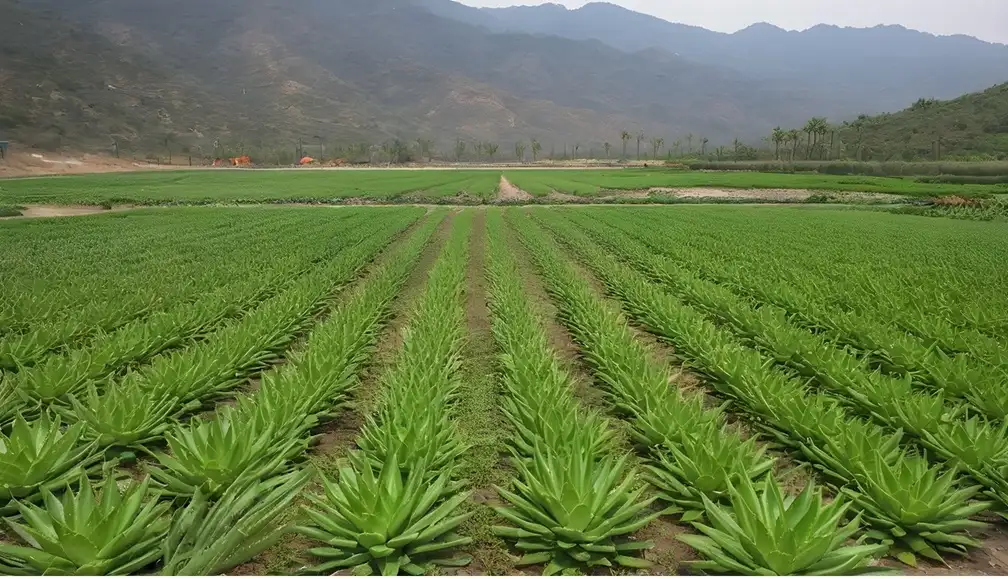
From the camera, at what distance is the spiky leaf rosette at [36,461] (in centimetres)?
438

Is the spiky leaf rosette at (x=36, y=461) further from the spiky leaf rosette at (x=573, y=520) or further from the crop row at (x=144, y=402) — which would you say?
the spiky leaf rosette at (x=573, y=520)

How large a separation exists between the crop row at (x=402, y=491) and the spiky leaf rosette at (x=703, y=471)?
1.71 m

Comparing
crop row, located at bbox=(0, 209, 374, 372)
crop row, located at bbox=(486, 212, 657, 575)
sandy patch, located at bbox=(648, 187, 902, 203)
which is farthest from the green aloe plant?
sandy patch, located at bbox=(648, 187, 902, 203)

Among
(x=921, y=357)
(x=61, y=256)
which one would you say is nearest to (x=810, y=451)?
(x=921, y=357)

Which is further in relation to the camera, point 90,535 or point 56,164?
point 56,164

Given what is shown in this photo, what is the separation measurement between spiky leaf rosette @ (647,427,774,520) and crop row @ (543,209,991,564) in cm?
67

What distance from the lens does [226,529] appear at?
3.99 m

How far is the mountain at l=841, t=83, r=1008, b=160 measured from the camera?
8228 cm

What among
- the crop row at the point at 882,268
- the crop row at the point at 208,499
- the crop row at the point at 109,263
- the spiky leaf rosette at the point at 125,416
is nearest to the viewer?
the crop row at the point at 208,499

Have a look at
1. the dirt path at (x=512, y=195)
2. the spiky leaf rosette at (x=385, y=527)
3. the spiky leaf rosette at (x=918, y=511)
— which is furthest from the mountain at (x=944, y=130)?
the spiky leaf rosette at (x=385, y=527)

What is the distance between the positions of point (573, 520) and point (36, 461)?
4.20m

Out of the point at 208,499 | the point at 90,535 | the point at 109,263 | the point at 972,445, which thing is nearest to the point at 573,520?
the point at 208,499

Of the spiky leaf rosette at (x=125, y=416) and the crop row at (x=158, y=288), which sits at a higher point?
the crop row at (x=158, y=288)

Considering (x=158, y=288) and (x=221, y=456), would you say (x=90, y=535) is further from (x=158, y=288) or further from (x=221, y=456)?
(x=158, y=288)
